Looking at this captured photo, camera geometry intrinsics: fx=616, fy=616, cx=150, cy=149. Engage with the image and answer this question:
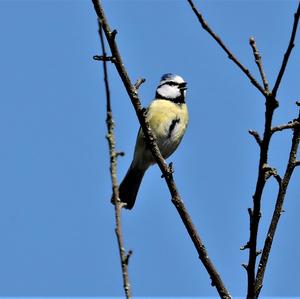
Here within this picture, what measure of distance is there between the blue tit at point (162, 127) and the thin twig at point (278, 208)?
3752 millimetres

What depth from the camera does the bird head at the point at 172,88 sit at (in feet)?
22.7

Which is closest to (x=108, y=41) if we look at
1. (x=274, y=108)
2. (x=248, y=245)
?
(x=274, y=108)

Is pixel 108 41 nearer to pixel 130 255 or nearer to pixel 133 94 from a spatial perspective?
pixel 133 94

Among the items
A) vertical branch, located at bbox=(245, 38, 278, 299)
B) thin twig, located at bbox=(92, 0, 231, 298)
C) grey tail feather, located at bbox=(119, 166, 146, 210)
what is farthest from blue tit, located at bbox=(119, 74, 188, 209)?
vertical branch, located at bbox=(245, 38, 278, 299)

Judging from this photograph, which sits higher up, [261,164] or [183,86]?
[183,86]

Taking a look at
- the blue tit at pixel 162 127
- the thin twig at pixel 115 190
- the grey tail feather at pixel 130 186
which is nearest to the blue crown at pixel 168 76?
the blue tit at pixel 162 127

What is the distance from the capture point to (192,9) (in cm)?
232

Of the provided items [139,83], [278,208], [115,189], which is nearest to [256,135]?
[278,208]

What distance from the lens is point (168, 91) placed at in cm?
705

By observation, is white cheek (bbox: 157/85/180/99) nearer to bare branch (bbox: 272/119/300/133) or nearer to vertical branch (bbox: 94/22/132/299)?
bare branch (bbox: 272/119/300/133)

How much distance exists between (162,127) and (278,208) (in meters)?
3.85

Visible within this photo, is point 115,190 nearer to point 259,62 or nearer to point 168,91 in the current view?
point 259,62

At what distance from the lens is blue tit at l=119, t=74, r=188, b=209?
645cm

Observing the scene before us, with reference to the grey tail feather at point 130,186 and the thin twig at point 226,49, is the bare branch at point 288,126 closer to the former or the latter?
the thin twig at point 226,49
